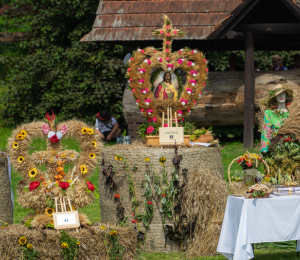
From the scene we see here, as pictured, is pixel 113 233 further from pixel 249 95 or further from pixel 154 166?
pixel 249 95

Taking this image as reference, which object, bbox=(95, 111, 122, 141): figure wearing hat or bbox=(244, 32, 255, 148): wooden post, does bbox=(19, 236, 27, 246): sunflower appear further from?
bbox=(95, 111, 122, 141): figure wearing hat

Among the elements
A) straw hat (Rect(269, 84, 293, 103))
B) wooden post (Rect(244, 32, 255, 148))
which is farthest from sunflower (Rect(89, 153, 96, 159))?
wooden post (Rect(244, 32, 255, 148))

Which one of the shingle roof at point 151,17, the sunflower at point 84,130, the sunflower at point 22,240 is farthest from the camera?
the shingle roof at point 151,17

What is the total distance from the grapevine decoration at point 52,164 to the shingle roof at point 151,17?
533 cm

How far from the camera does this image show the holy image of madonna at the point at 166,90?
6152 millimetres

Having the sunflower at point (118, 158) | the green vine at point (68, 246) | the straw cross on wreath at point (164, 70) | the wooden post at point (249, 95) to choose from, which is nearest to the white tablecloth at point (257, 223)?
the green vine at point (68, 246)

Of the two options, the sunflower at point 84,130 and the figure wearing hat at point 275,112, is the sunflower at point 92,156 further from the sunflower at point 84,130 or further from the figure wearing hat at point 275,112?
the figure wearing hat at point 275,112

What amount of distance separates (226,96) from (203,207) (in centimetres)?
553

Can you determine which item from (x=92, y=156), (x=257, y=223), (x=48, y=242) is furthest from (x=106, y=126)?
(x=257, y=223)

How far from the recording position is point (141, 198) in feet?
17.9

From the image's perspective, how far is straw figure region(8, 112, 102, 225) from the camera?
512 centimetres

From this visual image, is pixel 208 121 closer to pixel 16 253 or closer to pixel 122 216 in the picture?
pixel 122 216

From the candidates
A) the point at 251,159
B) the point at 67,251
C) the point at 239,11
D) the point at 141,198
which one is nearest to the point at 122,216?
the point at 141,198

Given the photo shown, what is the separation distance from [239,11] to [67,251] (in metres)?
6.02
